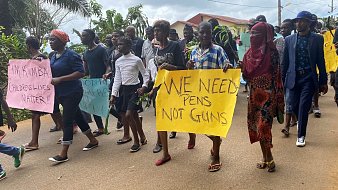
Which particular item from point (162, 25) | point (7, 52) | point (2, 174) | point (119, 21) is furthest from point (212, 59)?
point (119, 21)

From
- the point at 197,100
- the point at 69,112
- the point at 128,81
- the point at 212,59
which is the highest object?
the point at 212,59

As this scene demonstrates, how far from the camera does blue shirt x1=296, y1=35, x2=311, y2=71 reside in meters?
4.69

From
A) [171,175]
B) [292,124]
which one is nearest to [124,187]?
[171,175]

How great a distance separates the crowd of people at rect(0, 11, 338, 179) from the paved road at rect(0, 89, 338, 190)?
15 cm

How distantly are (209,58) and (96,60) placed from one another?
2.45 metres

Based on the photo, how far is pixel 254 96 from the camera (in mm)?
3846

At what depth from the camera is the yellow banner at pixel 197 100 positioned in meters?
3.68

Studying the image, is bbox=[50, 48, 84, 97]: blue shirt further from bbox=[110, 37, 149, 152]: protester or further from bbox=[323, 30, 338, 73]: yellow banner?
bbox=[323, 30, 338, 73]: yellow banner

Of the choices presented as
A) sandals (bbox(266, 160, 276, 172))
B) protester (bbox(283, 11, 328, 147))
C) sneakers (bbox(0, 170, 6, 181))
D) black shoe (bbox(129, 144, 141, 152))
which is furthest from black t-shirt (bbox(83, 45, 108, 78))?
sandals (bbox(266, 160, 276, 172))

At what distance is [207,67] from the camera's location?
4.04 metres

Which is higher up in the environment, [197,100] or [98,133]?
[197,100]

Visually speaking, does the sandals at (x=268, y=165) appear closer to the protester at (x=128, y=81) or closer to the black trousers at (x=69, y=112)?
the protester at (x=128, y=81)

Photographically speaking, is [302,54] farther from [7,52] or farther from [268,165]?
[7,52]

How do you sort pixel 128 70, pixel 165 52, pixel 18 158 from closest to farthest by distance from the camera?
pixel 165 52
pixel 18 158
pixel 128 70
